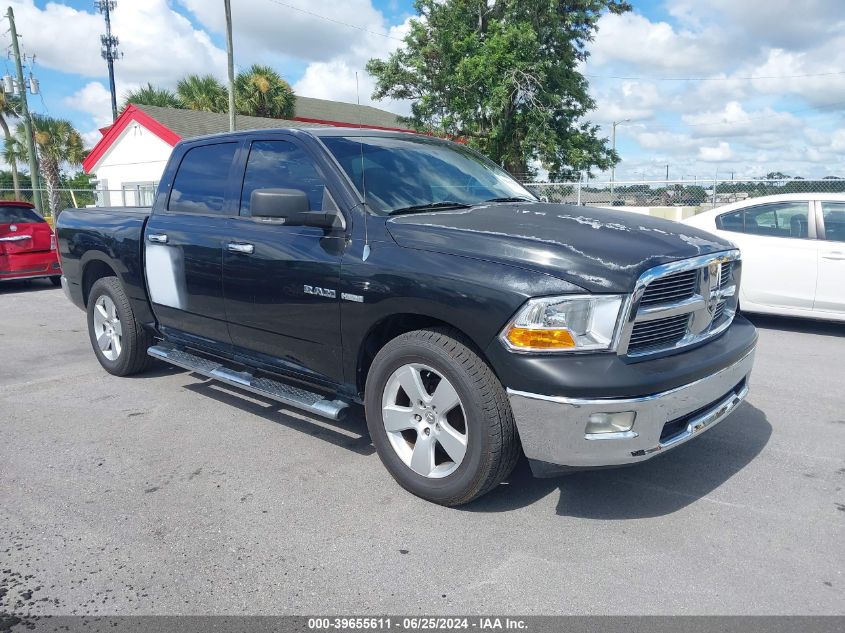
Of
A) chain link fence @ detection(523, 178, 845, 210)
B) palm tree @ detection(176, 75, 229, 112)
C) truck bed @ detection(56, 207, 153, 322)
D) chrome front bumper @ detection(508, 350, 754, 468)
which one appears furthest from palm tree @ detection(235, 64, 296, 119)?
chrome front bumper @ detection(508, 350, 754, 468)

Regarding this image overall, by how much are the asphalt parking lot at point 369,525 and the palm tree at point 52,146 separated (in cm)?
3460

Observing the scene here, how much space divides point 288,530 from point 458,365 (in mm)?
1136

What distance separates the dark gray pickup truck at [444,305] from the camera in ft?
9.45

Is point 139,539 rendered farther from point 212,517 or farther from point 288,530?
point 288,530

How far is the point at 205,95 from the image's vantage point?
34.1 meters

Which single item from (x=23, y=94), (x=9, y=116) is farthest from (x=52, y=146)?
(x=23, y=94)

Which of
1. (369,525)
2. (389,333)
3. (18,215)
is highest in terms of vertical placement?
(18,215)

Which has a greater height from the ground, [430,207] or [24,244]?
[430,207]

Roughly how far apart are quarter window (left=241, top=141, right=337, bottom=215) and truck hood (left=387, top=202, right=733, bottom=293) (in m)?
0.59

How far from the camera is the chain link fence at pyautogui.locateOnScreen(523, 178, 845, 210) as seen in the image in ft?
41.0

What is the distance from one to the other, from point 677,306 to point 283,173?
8.12 feet

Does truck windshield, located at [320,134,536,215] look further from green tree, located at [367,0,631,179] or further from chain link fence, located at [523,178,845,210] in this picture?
green tree, located at [367,0,631,179]

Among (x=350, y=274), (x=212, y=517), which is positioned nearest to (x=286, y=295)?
(x=350, y=274)

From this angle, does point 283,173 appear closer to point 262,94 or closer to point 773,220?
point 773,220
